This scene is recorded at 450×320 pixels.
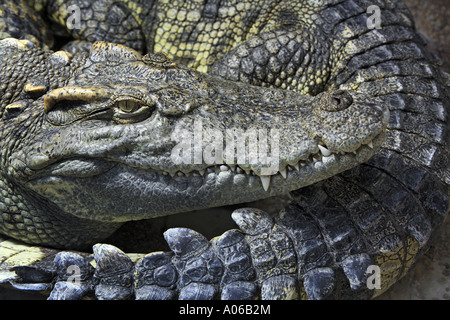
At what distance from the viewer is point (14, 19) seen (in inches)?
117

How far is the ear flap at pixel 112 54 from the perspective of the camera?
2346 mm

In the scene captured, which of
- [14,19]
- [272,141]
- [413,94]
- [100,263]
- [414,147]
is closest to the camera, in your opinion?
[272,141]

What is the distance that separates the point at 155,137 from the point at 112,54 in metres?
0.52

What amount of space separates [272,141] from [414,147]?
0.81 meters

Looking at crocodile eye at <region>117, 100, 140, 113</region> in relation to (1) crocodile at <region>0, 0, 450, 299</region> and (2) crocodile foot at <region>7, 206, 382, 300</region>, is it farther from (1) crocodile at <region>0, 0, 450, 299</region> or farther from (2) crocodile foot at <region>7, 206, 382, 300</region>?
(2) crocodile foot at <region>7, 206, 382, 300</region>

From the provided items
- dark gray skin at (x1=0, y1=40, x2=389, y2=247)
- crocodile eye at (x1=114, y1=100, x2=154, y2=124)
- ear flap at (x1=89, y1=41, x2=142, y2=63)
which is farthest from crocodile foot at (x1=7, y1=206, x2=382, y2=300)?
ear flap at (x1=89, y1=41, x2=142, y2=63)

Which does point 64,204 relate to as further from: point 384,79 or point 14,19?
point 384,79

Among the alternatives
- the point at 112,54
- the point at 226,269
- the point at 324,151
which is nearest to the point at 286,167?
the point at 324,151

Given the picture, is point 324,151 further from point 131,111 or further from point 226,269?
point 131,111

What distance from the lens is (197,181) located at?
82.9 inches

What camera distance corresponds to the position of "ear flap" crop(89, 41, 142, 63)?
2346 mm

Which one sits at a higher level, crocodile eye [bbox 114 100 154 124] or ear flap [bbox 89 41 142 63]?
ear flap [bbox 89 41 142 63]

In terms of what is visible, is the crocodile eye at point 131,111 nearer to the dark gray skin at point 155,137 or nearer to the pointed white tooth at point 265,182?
the dark gray skin at point 155,137
